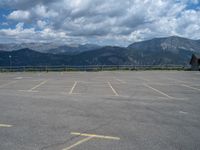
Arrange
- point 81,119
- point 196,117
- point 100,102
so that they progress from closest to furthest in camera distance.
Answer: point 81,119 < point 196,117 < point 100,102

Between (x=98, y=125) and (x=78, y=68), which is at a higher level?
(x=78, y=68)

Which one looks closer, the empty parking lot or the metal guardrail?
the empty parking lot

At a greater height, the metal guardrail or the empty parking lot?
Result: the metal guardrail

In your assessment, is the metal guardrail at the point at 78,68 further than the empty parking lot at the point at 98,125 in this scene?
Yes

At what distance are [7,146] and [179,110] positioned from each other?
7296mm

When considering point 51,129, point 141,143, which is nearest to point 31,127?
point 51,129

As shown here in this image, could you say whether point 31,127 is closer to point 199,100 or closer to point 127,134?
point 127,134

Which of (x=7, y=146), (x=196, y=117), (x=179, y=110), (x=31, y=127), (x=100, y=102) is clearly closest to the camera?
(x=7, y=146)

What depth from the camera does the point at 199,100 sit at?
13.3 meters

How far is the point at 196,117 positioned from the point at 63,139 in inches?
214

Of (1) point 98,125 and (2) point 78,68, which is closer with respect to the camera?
(1) point 98,125

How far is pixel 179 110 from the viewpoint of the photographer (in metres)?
10.6

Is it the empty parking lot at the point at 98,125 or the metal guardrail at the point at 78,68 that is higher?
the metal guardrail at the point at 78,68

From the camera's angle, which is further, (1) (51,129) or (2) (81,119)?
(2) (81,119)
